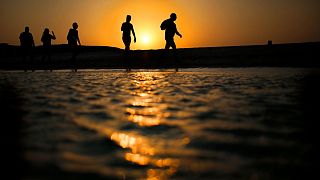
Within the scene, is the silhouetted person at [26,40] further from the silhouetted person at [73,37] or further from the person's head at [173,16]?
the person's head at [173,16]

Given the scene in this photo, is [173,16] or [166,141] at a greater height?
[173,16]

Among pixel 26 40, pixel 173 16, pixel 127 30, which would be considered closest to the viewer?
pixel 173 16

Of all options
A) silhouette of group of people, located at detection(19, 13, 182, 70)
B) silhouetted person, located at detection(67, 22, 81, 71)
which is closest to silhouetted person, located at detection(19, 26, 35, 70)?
silhouette of group of people, located at detection(19, 13, 182, 70)

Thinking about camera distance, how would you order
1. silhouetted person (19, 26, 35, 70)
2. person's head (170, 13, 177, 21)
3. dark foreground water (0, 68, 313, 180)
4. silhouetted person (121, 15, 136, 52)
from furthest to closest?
silhouetted person (19, 26, 35, 70), silhouetted person (121, 15, 136, 52), person's head (170, 13, 177, 21), dark foreground water (0, 68, 313, 180)

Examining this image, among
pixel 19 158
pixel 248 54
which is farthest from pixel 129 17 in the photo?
pixel 19 158

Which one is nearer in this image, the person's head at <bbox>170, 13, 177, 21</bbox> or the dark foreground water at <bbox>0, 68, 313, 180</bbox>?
the dark foreground water at <bbox>0, 68, 313, 180</bbox>

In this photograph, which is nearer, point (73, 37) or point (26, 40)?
point (73, 37)

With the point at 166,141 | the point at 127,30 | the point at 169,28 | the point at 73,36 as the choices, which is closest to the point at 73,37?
the point at 73,36

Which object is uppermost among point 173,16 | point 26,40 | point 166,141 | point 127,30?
point 173,16

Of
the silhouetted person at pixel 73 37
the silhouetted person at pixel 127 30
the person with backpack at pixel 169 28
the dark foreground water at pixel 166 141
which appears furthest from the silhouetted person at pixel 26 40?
the dark foreground water at pixel 166 141

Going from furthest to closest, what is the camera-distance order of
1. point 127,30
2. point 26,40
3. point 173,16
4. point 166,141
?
point 26,40
point 127,30
point 173,16
point 166,141

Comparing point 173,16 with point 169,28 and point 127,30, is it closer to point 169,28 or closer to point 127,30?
point 169,28

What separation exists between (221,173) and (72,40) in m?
16.1

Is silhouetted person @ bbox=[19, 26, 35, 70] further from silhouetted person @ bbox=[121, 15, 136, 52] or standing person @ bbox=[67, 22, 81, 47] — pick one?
silhouetted person @ bbox=[121, 15, 136, 52]
